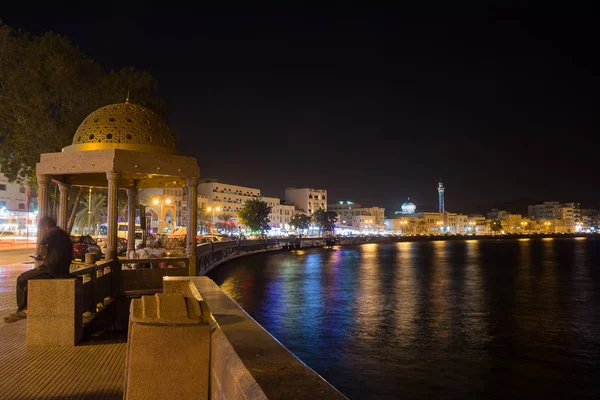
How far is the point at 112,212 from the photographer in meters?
13.6

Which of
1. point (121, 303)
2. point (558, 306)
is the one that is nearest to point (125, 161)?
point (121, 303)

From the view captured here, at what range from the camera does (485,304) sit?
3038cm

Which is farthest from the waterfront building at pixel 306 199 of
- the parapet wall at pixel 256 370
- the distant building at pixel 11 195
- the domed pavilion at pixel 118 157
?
the parapet wall at pixel 256 370

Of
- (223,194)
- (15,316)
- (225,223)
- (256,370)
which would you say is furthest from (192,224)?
(223,194)

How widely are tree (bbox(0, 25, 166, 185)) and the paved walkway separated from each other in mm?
18292

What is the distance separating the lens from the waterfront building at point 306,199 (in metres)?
176

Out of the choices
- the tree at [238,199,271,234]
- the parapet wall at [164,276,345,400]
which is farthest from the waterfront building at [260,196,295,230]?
the parapet wall at [164,276,345,400]

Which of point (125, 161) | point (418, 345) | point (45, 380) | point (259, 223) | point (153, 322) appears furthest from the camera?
point (259, 223)

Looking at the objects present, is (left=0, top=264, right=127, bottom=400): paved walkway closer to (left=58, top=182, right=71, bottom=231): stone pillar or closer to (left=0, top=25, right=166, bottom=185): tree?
(left=58, top=182, right=71, bottom=231): stone pillar

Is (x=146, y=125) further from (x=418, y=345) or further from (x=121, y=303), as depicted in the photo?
(x=418, y=345)

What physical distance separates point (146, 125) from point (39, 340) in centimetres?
737

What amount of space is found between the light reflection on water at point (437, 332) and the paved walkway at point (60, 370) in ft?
25.2

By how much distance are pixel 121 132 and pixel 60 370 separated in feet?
26.3

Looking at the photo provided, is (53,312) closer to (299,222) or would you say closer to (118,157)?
(118,157)
